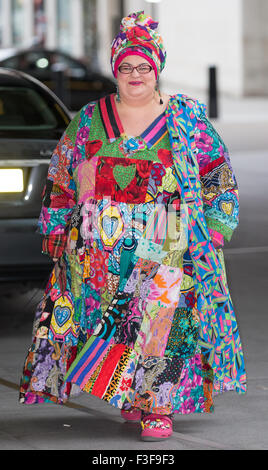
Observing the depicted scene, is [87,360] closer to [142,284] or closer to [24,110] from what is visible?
[142,284]

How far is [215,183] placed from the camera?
5.70m

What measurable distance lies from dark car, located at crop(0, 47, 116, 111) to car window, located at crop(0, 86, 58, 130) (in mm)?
17809

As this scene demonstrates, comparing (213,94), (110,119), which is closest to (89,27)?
(213,94)

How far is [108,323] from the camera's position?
5.56 metres

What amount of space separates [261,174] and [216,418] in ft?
36.5

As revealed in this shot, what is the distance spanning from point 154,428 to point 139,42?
1.60m

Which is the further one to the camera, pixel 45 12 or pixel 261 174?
pixel 45 12

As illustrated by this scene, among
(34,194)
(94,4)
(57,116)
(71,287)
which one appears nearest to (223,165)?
(71,287)

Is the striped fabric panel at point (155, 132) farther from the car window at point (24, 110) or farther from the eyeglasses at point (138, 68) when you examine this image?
the car window at point (24, 110)

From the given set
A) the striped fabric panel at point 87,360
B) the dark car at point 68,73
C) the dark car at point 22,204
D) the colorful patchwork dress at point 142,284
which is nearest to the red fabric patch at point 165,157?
the colorful patchwork dress at point 142,284

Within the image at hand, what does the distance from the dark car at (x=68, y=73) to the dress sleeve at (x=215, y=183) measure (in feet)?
68.6

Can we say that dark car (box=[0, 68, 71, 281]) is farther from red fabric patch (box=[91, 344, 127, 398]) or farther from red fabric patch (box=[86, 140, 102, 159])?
red fabric patch (box=[91, 344, 127, 398])

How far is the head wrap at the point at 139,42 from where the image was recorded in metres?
5.59
